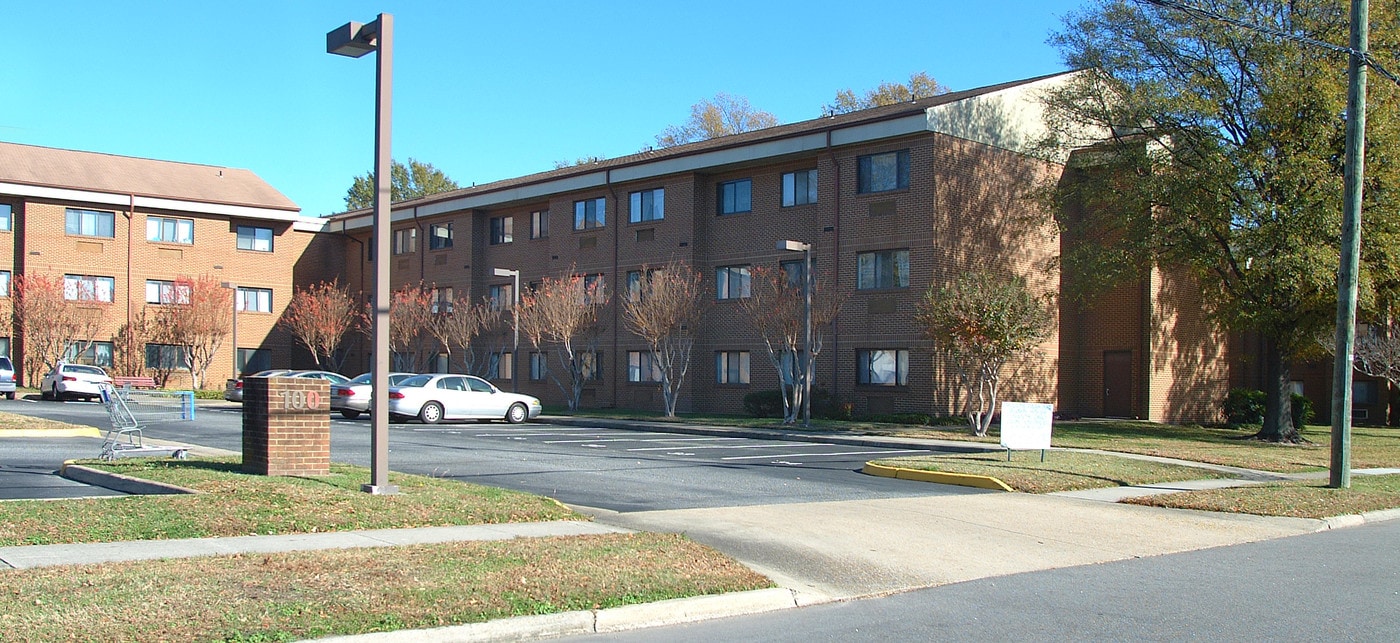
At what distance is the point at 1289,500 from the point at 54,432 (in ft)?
65.3

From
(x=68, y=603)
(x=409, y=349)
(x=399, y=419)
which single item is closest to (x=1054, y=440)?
(x=399, y=419)

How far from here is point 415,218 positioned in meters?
46.8

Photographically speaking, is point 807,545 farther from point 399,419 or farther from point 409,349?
point 409,349

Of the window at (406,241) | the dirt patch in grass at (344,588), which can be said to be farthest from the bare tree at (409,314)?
the dirt patch in grass at (344,588)

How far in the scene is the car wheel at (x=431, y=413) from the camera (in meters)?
28.9

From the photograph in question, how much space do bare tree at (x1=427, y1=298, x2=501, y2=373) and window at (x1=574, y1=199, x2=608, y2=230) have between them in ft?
14.7

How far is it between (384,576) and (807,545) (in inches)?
157

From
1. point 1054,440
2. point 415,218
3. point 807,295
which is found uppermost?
point 415,218

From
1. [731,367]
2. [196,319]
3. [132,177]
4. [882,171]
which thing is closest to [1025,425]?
[882,171]

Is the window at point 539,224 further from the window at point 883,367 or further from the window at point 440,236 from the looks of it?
the window at point 883,367

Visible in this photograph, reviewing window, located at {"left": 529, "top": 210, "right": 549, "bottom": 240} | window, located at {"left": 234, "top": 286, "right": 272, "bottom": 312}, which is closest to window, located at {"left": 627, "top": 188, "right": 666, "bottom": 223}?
window, located at {"left": 529, "top": 210, "right": 549, "bottom": 240}

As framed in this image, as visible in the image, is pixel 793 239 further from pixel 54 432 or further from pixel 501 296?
pixel 54 432

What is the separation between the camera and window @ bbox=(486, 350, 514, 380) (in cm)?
4291

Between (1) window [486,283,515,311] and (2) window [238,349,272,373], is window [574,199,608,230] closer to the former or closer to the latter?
(1) window [486,283,515,311]
